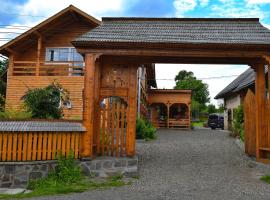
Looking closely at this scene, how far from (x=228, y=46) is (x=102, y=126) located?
4558mm

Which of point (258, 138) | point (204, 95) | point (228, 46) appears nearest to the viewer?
point (228, 46)

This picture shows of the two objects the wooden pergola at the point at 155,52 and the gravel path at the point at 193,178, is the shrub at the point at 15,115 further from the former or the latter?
the gravel path at the point at 193,178

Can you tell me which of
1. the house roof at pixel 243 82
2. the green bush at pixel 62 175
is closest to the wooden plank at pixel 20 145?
the green bush at pixel 62 175

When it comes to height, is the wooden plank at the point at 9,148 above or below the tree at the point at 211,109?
below

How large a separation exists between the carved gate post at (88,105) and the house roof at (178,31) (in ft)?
2.10

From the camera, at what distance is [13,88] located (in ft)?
65.4

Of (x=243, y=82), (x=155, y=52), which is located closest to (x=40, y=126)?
(x=155, y=52)

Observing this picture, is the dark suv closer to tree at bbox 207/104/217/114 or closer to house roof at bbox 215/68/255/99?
house roof at bbox 215/68/255/99

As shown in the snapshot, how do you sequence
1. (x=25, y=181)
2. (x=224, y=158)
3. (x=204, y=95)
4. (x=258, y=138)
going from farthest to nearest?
1. (x=204, y=95)
2. (x=224, y=158)
3. (x=258, y=138)
4. (x=25, y=181)

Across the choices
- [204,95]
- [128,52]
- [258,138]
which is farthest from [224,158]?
[204,95]

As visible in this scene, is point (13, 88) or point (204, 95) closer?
point (13, 88)

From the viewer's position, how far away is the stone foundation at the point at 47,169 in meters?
8.59

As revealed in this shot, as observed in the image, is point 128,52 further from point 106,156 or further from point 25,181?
A: point 25,181

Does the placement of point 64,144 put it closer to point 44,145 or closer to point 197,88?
point 44,145
